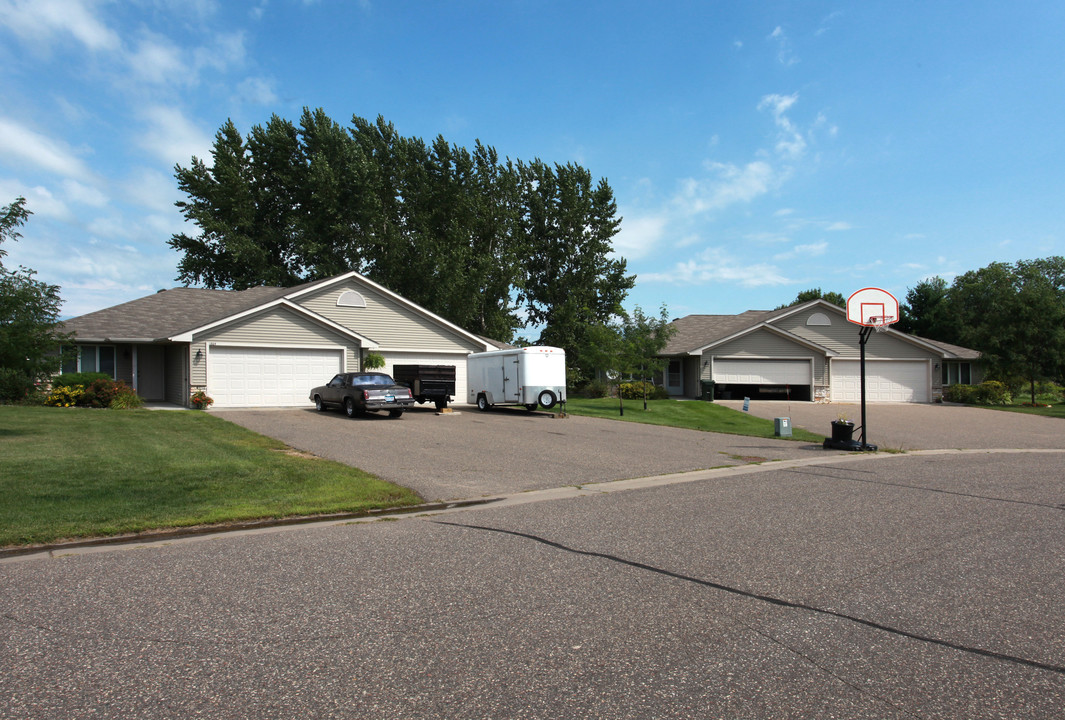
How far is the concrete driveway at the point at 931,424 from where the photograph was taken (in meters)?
20.5

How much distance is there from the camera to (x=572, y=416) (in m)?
27.4

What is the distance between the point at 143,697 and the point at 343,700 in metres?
1.07

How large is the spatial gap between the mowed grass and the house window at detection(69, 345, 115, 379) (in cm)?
1173

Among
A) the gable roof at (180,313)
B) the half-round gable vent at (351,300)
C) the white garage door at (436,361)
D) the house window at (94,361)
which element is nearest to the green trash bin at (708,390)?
the gable roof at (180,313)

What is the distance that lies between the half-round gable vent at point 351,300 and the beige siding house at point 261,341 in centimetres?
4

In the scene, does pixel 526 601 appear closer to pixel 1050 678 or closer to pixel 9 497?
pixel 1050 678

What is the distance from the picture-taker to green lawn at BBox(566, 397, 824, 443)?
23609mm

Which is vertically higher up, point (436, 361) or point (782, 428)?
point (436, 361)

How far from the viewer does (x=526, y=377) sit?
26.7 m

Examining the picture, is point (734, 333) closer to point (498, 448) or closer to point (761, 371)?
point (761, 371)

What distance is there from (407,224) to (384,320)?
65.1ft

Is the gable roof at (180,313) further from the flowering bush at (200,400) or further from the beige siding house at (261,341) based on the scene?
the flowering bush at (200,400)

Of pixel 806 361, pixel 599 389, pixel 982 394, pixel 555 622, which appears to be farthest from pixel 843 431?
pixel 982 394

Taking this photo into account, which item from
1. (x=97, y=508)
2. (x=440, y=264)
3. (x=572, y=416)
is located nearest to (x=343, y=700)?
(x=97, y=508)
